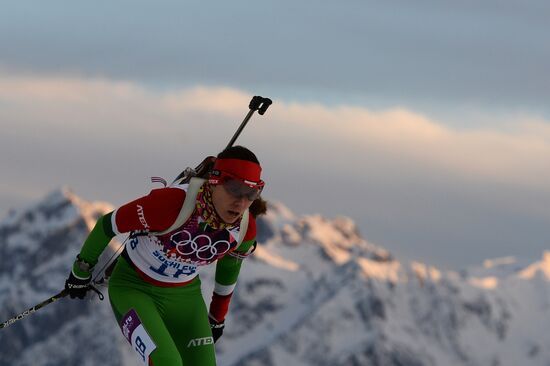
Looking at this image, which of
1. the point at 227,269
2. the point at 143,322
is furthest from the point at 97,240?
the point at 227,269

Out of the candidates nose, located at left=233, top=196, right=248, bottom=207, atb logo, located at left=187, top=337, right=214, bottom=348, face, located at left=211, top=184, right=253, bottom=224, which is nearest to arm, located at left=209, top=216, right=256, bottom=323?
atb logo, located at left=187, top=337, right=214, bottom=348

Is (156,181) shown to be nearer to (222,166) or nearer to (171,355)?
(222,166)

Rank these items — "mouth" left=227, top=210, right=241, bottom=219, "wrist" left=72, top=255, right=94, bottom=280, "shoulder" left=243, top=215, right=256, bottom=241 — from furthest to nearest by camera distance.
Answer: "shoulder" left=243, top=215, right=256, bottom=241 → "wrist" left=72, top=255, right=94, bottom=280 → "mouth" left=227, top=210, right=241, bottom=219

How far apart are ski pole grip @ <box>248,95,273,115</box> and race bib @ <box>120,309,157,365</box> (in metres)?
3.00

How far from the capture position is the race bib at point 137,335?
1318cm

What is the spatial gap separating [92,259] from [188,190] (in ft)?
5.08

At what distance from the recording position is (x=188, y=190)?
44.0ft

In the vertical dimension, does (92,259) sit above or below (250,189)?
below

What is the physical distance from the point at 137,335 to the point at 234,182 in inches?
89.4

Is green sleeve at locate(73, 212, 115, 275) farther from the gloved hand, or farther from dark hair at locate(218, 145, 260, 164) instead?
dark hair at locate(218, 145, 260, 164)

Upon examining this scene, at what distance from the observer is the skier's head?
1295 cm

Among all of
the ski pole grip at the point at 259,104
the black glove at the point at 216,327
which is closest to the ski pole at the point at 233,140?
the ski pole grip at the point at 259,104

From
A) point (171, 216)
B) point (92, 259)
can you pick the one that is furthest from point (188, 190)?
point (92, 259)

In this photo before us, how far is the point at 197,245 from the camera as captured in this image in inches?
535
